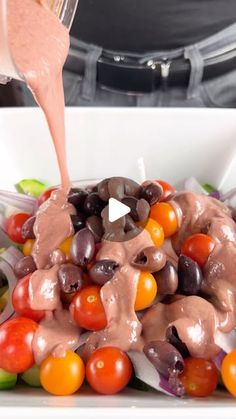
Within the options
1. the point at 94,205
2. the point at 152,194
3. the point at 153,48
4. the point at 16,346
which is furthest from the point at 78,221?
the point at 153,48

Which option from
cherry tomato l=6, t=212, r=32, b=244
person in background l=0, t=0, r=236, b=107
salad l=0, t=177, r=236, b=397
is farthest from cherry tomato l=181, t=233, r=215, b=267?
person in background l=0, t=0, r=236, b=107

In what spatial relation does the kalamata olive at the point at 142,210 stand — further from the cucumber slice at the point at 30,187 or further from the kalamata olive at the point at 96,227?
the cucumber slice at the point at 30,187

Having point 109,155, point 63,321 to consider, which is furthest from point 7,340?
point 109,155

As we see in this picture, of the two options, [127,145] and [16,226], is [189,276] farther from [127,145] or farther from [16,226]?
[127,145]

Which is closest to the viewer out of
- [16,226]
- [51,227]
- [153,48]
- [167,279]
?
[167,279]

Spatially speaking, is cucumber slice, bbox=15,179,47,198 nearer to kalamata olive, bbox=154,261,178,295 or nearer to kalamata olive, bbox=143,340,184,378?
kalamata olive, bbox=154,261,178,295

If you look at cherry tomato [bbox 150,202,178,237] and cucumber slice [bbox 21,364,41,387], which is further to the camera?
cherry tomato [bbox 150,202,178,237]

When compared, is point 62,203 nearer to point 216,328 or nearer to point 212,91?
point 216,328
